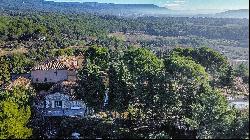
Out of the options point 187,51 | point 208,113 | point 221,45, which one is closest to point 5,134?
point 208,113

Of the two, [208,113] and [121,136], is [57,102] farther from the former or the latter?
[208,113]

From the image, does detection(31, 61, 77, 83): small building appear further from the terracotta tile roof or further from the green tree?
the green tree

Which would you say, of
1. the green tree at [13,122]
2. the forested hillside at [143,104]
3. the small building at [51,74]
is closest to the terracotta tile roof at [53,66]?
the small building at [51,74]

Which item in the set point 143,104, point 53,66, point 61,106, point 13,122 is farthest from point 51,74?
point 13,122

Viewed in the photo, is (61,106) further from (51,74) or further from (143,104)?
(51,74)

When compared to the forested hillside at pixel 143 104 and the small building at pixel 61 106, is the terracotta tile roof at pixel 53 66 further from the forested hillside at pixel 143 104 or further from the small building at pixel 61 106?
the small building at pixel 61 106

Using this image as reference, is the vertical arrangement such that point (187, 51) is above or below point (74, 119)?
above

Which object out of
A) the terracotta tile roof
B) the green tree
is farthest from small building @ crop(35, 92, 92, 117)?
the terracotta tile roof

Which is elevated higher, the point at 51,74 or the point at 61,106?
the point at 51,74
